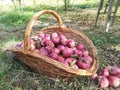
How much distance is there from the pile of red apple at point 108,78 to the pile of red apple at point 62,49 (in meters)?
0.16

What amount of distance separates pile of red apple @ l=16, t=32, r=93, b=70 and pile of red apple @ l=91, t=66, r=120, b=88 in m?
0.16

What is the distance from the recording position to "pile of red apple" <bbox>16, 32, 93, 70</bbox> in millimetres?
2734

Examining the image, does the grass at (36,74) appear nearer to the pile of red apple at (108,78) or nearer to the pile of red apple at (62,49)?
the pile of red apple at (108,78)

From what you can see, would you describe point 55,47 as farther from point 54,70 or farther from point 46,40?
point 54,70

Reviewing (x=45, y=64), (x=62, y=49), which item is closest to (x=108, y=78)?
(x=62, y=49)

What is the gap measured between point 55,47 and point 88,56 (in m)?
0.36

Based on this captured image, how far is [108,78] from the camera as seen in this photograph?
2.79m

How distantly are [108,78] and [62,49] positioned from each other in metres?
0.54

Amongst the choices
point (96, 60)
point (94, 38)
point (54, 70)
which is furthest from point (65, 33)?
point (94, 38)

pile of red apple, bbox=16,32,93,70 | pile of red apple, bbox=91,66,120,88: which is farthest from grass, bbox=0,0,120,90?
pile of red apple, bbox=16,32,93,70

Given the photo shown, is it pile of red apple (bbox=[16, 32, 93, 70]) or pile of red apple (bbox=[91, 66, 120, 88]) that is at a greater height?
pile of red apple (bbox=[16, 32, 93, 70])

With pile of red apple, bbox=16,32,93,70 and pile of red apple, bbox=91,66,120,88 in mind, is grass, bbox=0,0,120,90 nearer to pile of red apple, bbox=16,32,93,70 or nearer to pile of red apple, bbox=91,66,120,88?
pile of red apple, bbox=91,66,120,88

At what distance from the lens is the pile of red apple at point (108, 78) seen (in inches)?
107

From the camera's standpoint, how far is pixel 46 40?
297 centimetres
